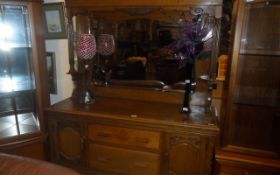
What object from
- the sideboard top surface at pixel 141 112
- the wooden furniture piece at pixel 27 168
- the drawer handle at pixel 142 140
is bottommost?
the drawer handle at pixel 142 140

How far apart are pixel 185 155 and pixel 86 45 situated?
1.15 metres

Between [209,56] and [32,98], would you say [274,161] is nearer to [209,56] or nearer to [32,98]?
[209,56]

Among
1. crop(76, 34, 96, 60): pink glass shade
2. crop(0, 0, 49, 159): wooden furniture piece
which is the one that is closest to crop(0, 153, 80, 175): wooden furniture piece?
crop(0, 0, 49, 159): wooden furniture piece

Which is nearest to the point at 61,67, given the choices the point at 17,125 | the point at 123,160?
the point at 17,125

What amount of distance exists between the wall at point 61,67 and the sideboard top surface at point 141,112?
302 millimetres

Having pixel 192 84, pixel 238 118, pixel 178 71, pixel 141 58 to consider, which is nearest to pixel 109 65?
pixel 141 58

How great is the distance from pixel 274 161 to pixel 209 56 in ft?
2.82

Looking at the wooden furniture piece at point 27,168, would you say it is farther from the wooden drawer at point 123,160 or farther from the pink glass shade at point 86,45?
the pink glass shade at point 86,45

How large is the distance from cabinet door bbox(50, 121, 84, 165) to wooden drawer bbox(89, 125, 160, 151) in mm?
134

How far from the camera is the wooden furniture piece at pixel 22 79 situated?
1755 millimetres

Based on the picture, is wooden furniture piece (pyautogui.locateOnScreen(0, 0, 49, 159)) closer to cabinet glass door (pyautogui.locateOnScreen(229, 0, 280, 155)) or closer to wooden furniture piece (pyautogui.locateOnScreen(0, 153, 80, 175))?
wooden furniture piece (pyautogui.locateOnScreen(0, 153, 80, 175))

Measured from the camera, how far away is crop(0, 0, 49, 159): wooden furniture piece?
1755 millimetres

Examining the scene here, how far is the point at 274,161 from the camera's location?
1509mm

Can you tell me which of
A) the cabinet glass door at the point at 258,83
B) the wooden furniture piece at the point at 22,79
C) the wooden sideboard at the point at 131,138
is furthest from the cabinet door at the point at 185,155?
the wooden furniture piece at the point at 22,79
